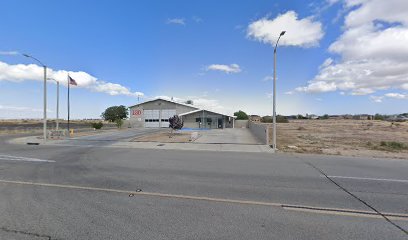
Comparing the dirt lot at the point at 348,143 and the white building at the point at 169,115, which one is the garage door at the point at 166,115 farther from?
the dirt lot at the point at 348,143

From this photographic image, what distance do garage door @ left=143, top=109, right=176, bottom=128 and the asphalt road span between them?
127ft

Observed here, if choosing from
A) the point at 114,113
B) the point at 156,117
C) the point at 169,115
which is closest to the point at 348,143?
the point at 169,115

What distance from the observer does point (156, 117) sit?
48.6m

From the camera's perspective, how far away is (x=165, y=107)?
1885 inches

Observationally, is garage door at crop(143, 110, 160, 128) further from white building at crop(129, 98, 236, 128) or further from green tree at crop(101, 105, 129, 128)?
green tree at crop(101, 105, 129, 128)

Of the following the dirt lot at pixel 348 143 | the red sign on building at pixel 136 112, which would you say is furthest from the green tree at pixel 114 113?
the dirt lot at pixel 348 143

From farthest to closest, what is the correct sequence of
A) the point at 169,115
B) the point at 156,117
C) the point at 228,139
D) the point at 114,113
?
the point at 114,113, the point at 156,117, the point at 169,115, the point at 228,139

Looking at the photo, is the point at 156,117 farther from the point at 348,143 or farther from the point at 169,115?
the point at 348,143

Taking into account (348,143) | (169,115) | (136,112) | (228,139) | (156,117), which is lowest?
(348,143)

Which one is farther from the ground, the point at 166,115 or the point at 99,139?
the point at 166,115

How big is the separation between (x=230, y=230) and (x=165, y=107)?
1767 inches

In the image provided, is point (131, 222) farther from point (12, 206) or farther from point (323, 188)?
point (323, 188)

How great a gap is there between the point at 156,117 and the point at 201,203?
44.5 metres

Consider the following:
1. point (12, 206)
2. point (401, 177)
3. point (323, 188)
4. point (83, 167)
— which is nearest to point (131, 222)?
point (12, 206)
